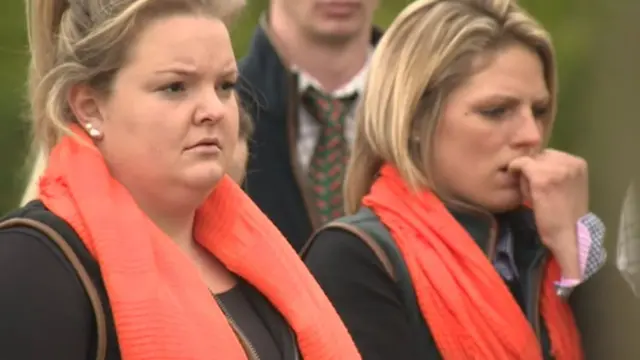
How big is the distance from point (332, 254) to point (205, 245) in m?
0.49

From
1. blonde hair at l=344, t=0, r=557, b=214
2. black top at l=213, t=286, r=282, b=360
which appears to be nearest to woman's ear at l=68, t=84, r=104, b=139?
black top at l=213, t=286, r=282, b=360

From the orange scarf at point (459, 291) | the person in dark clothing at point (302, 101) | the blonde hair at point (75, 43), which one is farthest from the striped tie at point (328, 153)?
the blonde hair at point (75, 43)

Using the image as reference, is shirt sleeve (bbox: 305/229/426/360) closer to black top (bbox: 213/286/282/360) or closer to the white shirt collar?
black top (bbox: 213/286/282/360)

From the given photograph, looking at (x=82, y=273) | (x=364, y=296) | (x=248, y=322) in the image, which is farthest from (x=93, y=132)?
(x=364, y=296)

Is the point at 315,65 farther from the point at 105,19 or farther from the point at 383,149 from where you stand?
the point at 105,19

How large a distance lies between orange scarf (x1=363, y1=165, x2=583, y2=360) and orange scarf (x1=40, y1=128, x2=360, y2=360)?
0.42 metres

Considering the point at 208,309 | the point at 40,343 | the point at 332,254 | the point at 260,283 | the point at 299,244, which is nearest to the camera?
the point at 40,343

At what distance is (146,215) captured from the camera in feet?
8.83

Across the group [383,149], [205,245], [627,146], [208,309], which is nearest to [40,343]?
[208,309]

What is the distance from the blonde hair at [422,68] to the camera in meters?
3.40

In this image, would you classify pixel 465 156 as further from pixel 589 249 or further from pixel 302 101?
pixel 302 101

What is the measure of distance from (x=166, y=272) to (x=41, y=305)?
0.77 feet

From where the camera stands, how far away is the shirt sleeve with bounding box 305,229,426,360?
320 centimetres

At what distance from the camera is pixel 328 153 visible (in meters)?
3.86
